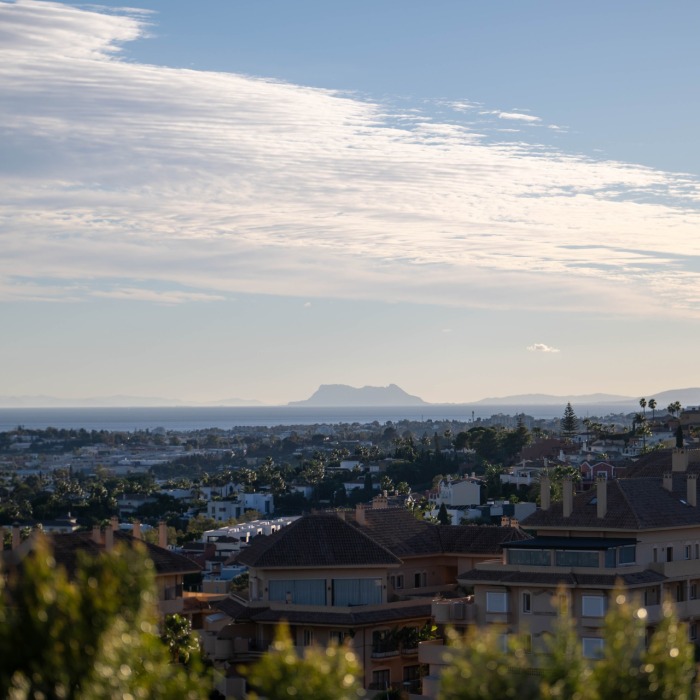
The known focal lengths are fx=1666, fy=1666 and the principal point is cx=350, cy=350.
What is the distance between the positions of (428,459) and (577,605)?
12288cm

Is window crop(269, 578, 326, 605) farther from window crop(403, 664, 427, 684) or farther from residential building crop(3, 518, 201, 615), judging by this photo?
window crop(403, 664, 427, 684)

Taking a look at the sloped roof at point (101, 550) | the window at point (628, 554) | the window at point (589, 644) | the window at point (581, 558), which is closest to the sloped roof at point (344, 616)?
the sloped roof at point (101, 550)

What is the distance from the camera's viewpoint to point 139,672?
20.9 meters

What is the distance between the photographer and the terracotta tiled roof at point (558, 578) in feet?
164

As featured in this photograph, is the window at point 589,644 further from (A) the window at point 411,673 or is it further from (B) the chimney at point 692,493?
(B) the chimney at point 692,493

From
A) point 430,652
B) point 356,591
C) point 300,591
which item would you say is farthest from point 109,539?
point 430,652

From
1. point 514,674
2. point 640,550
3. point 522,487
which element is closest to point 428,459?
point 522,487

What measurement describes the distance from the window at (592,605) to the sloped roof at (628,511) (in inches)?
134

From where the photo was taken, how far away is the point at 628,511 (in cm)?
5306

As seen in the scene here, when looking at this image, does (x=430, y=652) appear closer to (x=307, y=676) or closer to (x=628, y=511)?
(x=628, y=511)

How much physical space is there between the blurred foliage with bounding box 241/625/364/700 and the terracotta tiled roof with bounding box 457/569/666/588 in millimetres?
28966

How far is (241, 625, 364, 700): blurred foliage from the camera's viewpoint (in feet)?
69.0

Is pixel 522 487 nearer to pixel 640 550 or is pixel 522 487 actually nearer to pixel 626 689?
pixel 640 550

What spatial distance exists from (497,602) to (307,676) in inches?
1212
